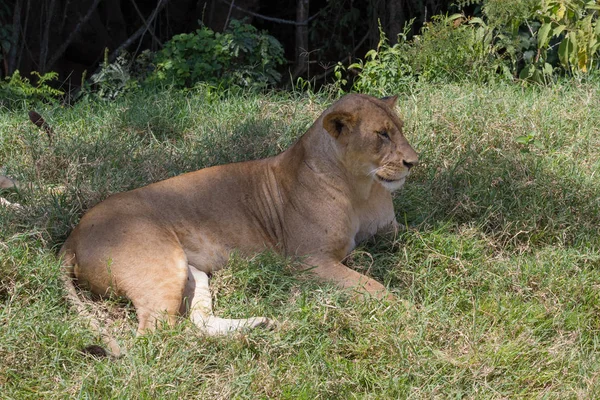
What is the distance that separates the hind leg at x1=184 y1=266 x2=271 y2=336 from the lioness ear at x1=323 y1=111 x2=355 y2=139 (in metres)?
0.74

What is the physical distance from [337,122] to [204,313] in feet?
2.92

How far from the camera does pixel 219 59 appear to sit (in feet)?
18.1

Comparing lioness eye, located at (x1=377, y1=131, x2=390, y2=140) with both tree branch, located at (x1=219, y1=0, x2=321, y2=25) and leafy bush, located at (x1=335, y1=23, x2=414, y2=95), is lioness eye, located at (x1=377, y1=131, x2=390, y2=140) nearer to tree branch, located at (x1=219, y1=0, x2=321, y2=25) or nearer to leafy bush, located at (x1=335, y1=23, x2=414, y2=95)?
leafy bush, located at (x1=335, y1=23, x2=414, y2=95)

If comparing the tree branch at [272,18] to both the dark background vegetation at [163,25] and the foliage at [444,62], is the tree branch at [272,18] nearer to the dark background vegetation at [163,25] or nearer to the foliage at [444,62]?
the dark background vegetation at [163,25]

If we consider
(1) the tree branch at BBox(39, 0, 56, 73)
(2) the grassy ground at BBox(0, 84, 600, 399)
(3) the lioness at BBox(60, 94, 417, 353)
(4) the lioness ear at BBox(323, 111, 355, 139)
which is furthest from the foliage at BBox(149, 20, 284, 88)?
(4) the lioness ear at BBox(323, 111, 355, 139)

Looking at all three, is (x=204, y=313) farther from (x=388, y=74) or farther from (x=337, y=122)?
(x=388, y=74)

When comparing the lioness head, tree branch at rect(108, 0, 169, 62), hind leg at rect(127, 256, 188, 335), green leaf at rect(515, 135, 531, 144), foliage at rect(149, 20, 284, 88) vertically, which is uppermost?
the lioness head

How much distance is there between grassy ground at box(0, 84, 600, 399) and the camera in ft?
8.61

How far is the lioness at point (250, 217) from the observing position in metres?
3.02

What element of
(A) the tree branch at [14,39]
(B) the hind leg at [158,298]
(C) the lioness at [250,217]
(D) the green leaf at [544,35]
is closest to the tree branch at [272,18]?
(A) the tree branch at [14,39]

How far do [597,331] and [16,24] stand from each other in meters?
4.97

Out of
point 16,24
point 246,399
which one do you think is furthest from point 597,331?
point 16,24

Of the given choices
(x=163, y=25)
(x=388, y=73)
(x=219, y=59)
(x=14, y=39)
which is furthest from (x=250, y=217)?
(x=163, y=25)

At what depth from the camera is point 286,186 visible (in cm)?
349
